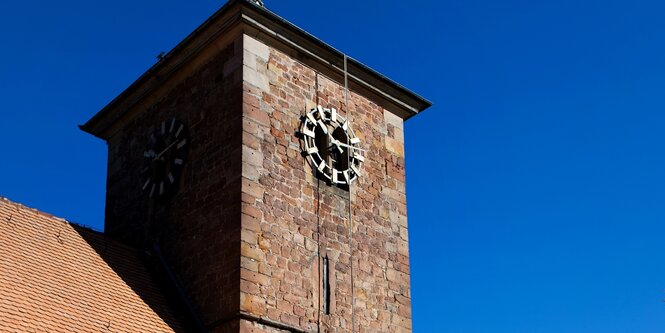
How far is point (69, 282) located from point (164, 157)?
3327 mm

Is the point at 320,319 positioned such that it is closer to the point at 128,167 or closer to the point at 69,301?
the point at 69,301

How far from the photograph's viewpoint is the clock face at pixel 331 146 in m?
16.0

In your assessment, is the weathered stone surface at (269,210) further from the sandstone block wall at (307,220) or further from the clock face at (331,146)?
the clock face at (331,146)

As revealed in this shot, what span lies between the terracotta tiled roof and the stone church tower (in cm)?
65

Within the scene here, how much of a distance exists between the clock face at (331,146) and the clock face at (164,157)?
1918 mm

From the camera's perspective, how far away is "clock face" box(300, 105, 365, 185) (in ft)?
52.5

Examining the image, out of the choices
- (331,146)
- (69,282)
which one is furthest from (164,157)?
(69,282)

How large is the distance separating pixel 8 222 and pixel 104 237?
1680mm

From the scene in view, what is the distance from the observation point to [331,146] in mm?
16234

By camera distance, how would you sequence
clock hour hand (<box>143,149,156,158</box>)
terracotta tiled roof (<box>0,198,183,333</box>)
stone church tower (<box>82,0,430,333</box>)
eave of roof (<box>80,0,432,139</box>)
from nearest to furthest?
terracotta tiled roof (<box>0,198,183,333</box>)
stone church tower (<box>82,0,430,333</box>)
eave of roof (<box>80,0,432,139</box>)
clock hour hand (<box>143,149,156,158</box>)

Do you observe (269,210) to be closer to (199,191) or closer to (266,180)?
(266,180)

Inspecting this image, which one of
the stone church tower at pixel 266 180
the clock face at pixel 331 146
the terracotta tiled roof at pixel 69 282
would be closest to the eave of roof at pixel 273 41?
the stone church tower at pixel 266 180

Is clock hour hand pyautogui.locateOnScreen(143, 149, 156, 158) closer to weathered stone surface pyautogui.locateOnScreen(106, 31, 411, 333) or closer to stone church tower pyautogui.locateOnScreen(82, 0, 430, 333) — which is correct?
stone church tower pyautogui.locateOnScreen(82, 0, 430, 333)

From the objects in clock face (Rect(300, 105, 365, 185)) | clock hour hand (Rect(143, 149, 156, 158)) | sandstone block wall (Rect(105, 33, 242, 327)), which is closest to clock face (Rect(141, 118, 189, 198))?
clock hour hand (Rect(143, 149, 156, 158))
